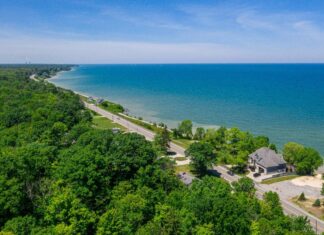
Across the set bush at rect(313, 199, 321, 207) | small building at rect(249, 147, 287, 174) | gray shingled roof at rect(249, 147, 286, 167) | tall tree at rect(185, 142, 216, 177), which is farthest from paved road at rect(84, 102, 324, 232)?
gray shingled roof at rect(249, 147, 286, 167)

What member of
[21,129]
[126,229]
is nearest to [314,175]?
[126,229]

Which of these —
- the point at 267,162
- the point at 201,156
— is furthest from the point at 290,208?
the point at 201,156

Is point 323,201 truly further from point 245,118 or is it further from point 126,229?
point 245,118

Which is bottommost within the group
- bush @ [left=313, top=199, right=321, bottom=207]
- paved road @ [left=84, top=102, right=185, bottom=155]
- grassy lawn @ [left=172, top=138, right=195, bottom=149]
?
bush @ [left=313, top=199, right=321, bottom=207]

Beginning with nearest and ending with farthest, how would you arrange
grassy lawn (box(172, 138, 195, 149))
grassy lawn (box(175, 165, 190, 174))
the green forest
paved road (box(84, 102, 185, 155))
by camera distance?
the green forest
grassy lawn (box(175, 165, 190, 174))
paved road (box(84, 102, 185, 155))
grassy lawn (box(172, 138, 195, 149))

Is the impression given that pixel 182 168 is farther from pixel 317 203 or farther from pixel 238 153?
pixel 317 203

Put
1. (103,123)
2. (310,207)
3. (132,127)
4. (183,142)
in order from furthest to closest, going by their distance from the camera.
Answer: (103,123)
(132,127)
(183,142)
(310,207)

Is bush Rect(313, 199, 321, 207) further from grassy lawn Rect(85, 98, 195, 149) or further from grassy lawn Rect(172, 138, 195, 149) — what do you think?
grassy lawn Rect(172, 138, 195, 149)
